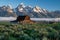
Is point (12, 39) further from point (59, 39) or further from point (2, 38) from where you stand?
point (59, 39)

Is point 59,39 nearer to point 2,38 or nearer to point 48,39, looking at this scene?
point 48,39

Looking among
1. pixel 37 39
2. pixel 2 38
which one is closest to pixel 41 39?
pixel 37 39

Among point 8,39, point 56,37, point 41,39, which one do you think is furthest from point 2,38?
point 56,37

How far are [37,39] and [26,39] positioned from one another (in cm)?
96

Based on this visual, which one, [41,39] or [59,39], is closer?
[41,39]

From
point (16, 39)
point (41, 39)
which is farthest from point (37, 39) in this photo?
point (16, 39)

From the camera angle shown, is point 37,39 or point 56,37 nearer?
point 37,39

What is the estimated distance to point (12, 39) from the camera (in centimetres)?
2044

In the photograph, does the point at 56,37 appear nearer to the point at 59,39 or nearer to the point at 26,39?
the point at 59,39

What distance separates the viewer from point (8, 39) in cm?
2023

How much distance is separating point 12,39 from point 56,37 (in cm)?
439

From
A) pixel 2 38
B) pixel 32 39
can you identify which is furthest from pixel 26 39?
pixel 2 38

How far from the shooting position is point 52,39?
21.5 m

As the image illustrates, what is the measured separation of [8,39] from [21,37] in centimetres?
134
